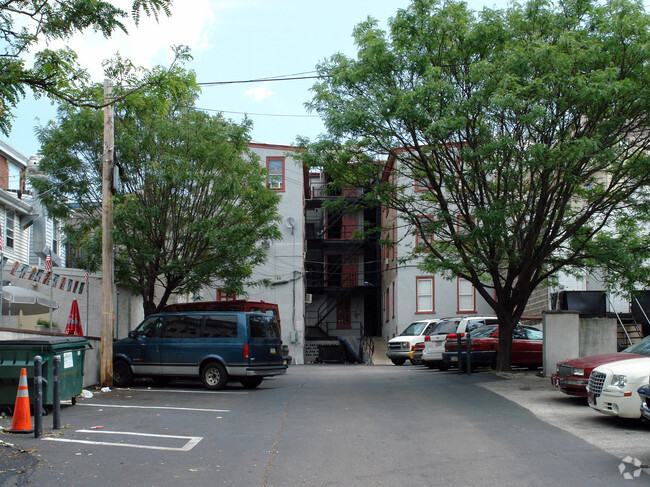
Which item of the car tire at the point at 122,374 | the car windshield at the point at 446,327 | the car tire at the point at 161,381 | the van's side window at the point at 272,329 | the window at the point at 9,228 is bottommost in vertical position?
the car tire at the point at 161,381

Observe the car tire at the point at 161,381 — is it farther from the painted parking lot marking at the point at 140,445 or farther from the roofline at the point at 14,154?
the roofline at the point at 14,154

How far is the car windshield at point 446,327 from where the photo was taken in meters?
24.2

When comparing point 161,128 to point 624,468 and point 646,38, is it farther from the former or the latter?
point 624,468

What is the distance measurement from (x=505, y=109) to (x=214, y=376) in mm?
9412

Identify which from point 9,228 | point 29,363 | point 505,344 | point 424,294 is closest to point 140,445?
point 29,363

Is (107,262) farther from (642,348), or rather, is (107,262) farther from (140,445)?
(642,348)

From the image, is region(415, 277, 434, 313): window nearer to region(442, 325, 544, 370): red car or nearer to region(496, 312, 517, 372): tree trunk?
region(442, 325, 544, 370): red car

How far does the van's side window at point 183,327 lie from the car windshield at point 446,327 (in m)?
10.4

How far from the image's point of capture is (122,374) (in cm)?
1752

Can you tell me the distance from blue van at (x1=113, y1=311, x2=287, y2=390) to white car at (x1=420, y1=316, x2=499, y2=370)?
742 centimetres

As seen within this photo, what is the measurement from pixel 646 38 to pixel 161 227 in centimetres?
1298

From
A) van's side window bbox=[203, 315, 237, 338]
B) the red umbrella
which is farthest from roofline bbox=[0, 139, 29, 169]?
van's side window bbox=[203, 315, 237, 338]

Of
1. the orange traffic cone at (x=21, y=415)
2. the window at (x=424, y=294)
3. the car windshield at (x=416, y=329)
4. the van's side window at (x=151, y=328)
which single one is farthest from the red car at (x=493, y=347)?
the window at (x=424, y=294)

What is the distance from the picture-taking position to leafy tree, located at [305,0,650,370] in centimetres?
1471
